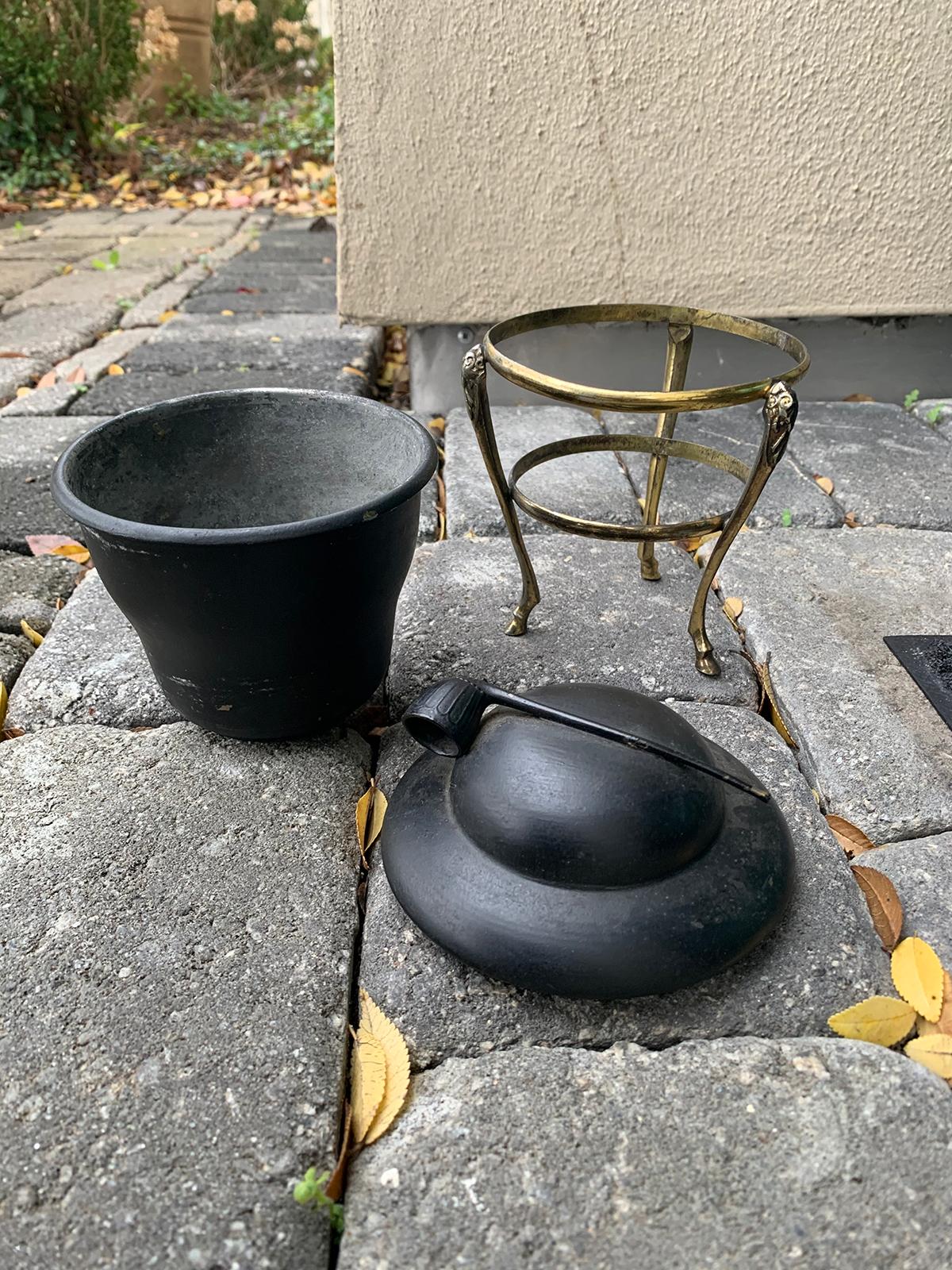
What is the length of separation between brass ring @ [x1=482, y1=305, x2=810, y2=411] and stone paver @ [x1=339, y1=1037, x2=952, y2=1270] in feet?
3.12

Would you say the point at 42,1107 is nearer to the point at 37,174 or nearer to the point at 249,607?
the point at 249,607

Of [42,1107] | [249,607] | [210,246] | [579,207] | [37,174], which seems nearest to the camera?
[42,1107]

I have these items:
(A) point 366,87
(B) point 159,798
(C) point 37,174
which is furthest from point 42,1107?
(C) point 37,174

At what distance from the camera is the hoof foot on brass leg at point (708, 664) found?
182 cm

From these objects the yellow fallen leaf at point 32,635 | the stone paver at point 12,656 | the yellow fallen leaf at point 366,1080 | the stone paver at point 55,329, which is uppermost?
the yellow fallen leaf at point 366,1080

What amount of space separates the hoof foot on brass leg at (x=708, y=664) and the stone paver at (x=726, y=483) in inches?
26.0

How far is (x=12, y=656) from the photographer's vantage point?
1888 millimetres

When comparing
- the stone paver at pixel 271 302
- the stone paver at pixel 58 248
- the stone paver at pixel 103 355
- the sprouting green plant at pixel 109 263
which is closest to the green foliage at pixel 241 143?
the stone paver at pixel 58 248

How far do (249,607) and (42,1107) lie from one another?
0.71m

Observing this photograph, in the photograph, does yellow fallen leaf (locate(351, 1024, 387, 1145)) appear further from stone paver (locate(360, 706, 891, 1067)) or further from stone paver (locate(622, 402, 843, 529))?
stone paver (locate(622, 402, 843, 529))

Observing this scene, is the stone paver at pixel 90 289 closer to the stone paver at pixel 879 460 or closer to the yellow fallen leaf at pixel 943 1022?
the stone paver at pixel 879 460

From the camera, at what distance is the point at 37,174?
678cm

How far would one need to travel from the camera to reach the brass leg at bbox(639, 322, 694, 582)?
6.47 ft

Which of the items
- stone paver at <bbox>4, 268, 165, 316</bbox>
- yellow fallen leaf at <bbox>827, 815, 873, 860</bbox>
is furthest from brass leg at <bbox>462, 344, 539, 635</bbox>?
stone paver at <bbox>4, 268, 165, 316</bbox>
